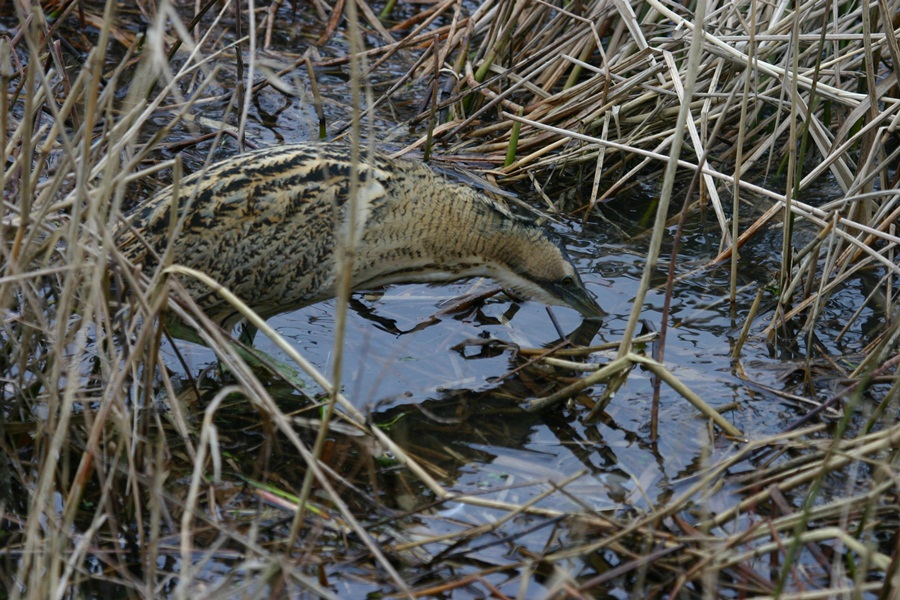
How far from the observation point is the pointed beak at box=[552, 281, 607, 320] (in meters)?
4.40

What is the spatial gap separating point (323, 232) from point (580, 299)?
111 centimetres

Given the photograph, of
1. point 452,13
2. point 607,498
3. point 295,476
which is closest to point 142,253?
point 295,476

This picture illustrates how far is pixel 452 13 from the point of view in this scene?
7078mm

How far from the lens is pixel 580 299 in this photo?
14.5ft

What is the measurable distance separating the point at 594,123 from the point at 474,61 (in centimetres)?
94

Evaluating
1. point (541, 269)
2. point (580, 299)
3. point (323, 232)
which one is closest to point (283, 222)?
point (323, 232)

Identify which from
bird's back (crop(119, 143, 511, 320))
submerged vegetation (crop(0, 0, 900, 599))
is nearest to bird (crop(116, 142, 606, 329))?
bird's back (crop(119, 143, 511, 320))

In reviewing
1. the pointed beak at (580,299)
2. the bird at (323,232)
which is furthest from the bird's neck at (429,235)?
the pointed beak at (580,299)

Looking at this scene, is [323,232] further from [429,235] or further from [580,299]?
[580,299]

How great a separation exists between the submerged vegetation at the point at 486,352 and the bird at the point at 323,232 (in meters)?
0.22

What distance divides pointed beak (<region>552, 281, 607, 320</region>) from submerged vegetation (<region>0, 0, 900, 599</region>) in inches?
4.4

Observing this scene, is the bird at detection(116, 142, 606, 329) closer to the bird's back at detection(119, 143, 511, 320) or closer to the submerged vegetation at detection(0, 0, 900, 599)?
the bird's back at detection(119, 143, 511, 320)

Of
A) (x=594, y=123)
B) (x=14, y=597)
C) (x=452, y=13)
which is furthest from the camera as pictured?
(x=452, y=13)

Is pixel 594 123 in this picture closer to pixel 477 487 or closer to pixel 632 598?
pixel 477 487
